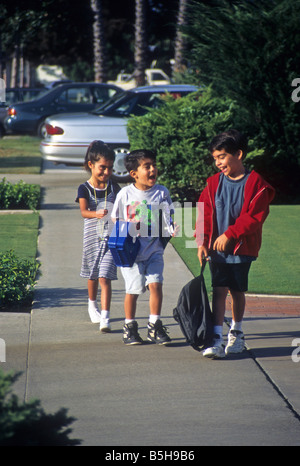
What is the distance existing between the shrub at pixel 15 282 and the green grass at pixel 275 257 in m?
1.83

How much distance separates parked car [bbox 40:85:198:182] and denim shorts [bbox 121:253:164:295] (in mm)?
9378

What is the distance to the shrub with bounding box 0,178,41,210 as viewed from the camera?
12.1 meters

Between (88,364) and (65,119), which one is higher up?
(65,119)

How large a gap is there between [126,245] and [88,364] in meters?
0.94

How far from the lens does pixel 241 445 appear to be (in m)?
4.16

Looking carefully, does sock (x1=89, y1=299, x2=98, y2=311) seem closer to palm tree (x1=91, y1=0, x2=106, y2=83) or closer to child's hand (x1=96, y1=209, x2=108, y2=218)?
child's hand (x1=96, y1=209, x2=108, y2=218)

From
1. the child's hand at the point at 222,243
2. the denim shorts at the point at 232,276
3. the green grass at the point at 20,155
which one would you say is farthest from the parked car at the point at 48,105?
the child's hand at the point at 222,243

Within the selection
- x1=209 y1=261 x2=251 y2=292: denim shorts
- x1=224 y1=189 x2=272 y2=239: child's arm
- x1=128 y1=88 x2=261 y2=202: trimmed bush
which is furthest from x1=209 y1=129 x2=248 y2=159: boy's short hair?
x1=128 y1=88 x2=261 y2=202: trimmed bush

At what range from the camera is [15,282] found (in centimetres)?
702

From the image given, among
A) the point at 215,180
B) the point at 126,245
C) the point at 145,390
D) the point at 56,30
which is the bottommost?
the point at 145,390

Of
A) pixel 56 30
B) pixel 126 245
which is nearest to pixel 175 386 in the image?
pixel 126 245

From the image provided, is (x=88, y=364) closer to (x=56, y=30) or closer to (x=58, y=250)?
(x=58, y=250)

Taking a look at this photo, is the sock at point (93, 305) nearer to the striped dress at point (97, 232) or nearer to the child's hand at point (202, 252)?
the striped dress at point (97, 232)

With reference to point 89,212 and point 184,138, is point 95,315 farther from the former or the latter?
point 184,138
